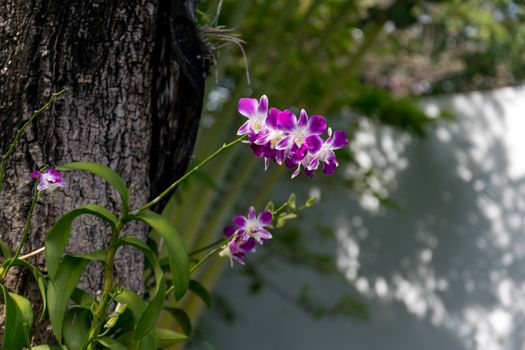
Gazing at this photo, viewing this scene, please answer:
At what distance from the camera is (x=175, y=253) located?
3.77ft

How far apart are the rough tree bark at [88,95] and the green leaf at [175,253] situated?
0.56 feet

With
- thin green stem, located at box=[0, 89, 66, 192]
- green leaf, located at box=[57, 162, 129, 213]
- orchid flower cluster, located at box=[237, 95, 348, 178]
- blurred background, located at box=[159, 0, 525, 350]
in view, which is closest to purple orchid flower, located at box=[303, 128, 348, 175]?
orchid flower cluster, located at box=[237, 95, 348, 178]

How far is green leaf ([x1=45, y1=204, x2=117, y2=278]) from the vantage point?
3.81 ft

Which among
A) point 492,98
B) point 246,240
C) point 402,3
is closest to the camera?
point 246,240

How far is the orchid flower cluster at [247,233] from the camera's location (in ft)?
4.13

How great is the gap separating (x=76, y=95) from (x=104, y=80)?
0.05 metres

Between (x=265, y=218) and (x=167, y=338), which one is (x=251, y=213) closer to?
(x=265, y=218)

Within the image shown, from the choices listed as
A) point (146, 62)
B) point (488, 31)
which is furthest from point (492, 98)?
point (146, 62)

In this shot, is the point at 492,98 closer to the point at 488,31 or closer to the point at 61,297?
the point at 488,31

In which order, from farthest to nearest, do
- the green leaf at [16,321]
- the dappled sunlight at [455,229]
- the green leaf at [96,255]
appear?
the dappled sunlight at [455,229]
the green leaf at [96,255]
the green leaf at [16,321]

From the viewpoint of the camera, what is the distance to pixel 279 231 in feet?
14.8

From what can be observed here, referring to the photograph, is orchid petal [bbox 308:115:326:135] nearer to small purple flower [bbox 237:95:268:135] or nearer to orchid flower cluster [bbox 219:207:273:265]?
small purple flower [bbox 237:95:268:135]

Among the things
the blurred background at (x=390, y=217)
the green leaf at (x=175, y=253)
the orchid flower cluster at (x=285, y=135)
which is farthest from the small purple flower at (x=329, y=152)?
the blurred background at (x=390, y=217)

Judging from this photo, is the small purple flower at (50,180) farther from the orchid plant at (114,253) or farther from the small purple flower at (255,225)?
the small purple flower at (255,225)
